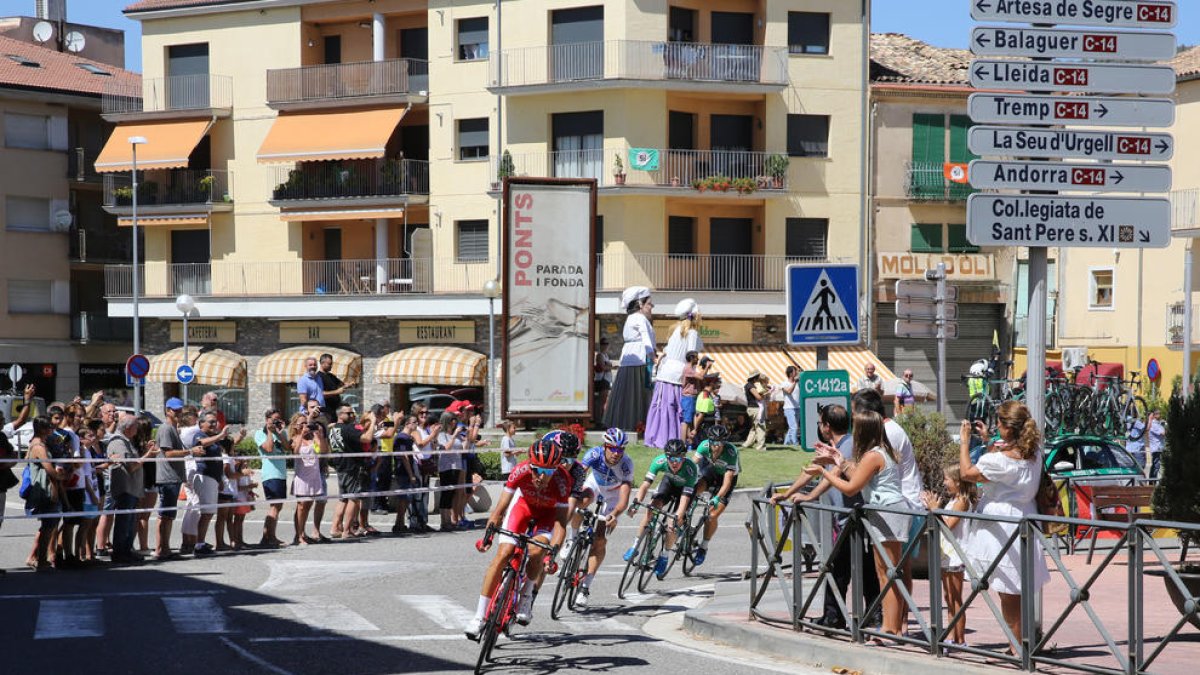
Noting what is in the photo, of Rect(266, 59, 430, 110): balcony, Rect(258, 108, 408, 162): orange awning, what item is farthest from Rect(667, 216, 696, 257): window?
Rect(258, 108, 408, 162): orange awning

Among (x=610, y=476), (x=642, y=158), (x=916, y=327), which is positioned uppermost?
(x=642, y=158)

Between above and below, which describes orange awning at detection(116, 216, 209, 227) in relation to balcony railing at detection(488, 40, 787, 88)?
below

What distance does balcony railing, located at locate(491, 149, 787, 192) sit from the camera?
145 feet

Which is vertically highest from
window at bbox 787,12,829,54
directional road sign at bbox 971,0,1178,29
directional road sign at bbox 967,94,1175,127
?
window at bbox 787,12,829,54

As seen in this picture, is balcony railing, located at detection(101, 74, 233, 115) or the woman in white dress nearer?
the woman in white dress

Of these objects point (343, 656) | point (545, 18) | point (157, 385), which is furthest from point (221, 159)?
point (343, 656)

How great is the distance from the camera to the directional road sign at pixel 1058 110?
1099 cm

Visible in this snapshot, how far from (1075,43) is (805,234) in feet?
113

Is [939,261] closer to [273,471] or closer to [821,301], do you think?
[273,471]

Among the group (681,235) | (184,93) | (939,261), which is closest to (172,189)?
(184,93)

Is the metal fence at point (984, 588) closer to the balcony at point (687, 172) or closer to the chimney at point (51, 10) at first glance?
the balcony at point (687, 172)

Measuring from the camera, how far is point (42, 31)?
65.8 m

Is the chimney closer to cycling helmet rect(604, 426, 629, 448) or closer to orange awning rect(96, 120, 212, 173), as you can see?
orange awning rect(96, 120, 212, 173)

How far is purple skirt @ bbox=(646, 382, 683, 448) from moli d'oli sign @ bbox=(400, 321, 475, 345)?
27.2 metres
